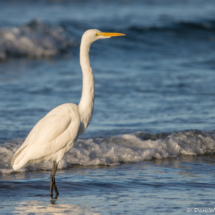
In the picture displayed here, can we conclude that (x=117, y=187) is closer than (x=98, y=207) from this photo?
No

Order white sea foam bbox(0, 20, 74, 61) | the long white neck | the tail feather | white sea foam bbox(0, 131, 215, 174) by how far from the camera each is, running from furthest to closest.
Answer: white sea foam bbox(0, 20, 74, 61), white sea foam bbox(0, 131, 215, 174), the long white neck, the tail feather

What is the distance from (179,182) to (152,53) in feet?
32.9

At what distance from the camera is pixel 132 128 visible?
22.8 ft

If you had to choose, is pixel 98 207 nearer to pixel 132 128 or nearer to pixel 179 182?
pixel 179 182

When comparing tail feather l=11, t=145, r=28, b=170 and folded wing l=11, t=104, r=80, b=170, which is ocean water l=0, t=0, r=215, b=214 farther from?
folded wing l=11, t=104, r=80, b=170

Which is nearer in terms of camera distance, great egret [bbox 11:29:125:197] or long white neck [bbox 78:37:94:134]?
great egret [bbox 11:29:125:197]

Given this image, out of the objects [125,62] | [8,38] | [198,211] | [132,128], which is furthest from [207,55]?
[198,211]

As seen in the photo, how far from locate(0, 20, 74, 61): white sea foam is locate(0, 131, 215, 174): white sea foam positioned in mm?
7995

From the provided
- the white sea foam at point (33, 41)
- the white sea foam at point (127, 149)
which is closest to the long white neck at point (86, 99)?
the white sea foam at point (127, 149)

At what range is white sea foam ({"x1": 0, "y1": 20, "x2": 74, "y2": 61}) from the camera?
546 inches

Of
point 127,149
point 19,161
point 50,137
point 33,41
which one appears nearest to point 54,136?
point 50,137

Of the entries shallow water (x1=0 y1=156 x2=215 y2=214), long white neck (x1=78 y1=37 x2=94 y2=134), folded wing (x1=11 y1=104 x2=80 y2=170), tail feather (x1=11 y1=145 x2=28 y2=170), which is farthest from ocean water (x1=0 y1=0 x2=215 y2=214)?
long white neck (x1=78 y1=37 x2=94 y2=134)

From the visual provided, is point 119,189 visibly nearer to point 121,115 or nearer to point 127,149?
point 127,149

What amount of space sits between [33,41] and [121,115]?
783 cm
